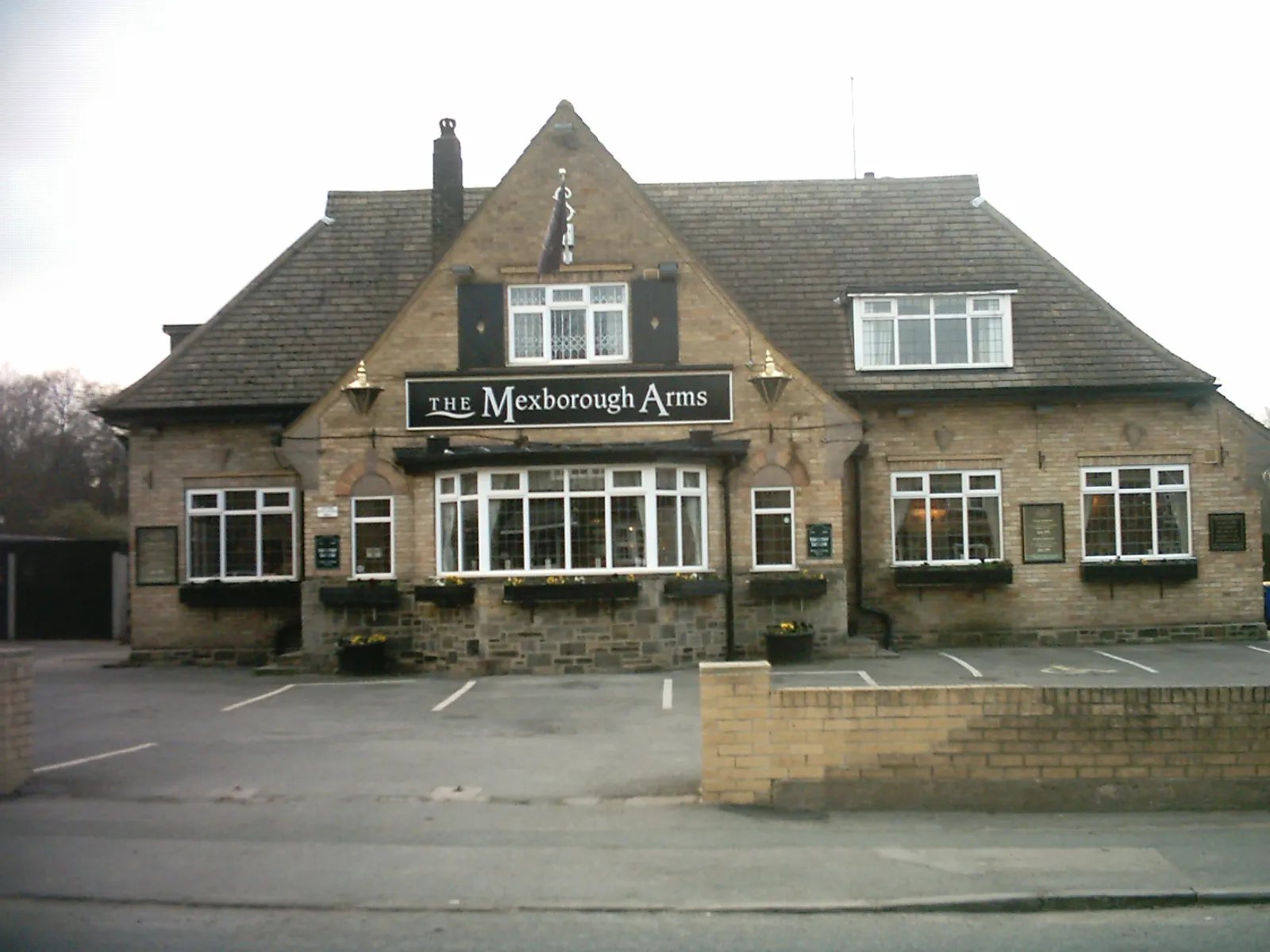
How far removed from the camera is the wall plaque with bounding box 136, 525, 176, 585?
2342 cm

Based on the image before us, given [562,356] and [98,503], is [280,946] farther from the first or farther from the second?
[98,503]

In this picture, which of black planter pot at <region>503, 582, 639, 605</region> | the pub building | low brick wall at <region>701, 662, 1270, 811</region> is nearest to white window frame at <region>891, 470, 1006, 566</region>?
the pub building

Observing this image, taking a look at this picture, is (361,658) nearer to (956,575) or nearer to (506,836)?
(956,575)

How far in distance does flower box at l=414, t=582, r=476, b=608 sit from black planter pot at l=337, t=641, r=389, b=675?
3.49 ft

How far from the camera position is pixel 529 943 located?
7207mm

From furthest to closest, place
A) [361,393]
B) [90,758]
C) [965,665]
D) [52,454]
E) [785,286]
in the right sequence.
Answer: [52,454]
[785,286]
[361,393]
[965,665]
[90,758]

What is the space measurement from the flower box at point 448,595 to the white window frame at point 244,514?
4375mm

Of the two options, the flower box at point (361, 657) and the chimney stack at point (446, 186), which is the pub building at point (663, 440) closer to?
the chimney stack at point (446, 186)

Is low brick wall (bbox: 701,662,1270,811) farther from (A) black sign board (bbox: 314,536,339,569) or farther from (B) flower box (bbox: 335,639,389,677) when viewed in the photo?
(A) black sign board (bbox: 314,536,339,569)

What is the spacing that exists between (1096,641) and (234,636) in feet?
53.1

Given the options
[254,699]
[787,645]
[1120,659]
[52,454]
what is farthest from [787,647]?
[52,454]

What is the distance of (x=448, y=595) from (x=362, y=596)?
5.17 feet

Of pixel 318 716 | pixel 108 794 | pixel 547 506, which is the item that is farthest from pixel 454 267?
pixel 108 794

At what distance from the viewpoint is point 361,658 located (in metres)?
20.1
